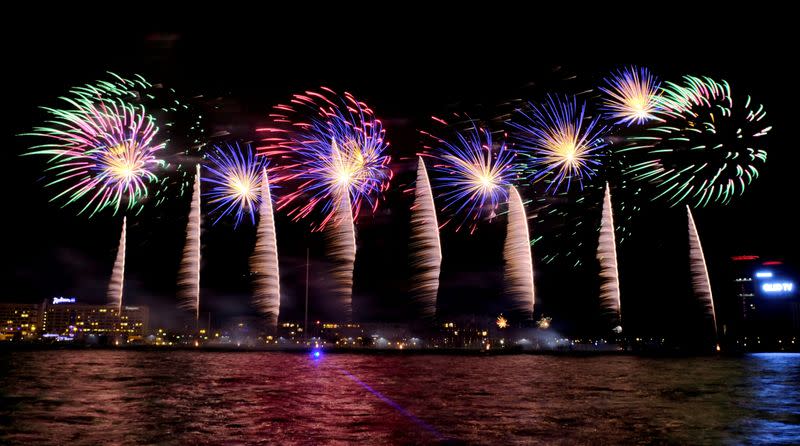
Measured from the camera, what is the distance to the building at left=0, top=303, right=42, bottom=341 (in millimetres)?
188125

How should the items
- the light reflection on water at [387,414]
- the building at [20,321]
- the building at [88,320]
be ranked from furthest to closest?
1. the building at [20,321]
2. the building at [88,320]
3. the light reflection on water at [387,414]

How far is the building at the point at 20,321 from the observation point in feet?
617

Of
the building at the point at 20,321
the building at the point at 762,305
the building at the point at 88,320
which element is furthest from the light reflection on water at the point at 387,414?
the building at the point at 20,321

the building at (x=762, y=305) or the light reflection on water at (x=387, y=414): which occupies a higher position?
the building at (x=762, y=305)

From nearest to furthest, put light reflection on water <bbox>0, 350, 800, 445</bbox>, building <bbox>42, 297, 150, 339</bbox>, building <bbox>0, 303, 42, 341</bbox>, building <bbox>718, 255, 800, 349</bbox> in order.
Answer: light reflection on water <bbox>0, 350, 800, 445</bbox>, building <bbox>718, 255, 800, 349</bbox>, building <bbox>42, 297, 150, 339</bbox>, building <bbox>0, 303, 42, 341</bbox>

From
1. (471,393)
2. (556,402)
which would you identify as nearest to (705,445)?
(556,402)

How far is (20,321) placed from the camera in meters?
190

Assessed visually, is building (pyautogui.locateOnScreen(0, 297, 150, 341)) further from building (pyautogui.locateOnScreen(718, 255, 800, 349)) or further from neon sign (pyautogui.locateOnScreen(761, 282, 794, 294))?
neon sign (pyautogui.locateOnScreen(761, 282, 794, 294))

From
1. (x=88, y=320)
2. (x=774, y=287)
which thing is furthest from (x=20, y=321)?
(x=774, y=287)

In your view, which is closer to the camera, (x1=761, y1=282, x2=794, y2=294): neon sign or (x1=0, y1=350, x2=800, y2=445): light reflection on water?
(x1=0, y1=350, x2=800, y2=445): light reflection on water

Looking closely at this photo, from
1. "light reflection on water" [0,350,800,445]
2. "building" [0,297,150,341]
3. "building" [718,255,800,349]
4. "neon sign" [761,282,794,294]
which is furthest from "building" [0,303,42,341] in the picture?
"light reflection on water" [0,350,800,445]

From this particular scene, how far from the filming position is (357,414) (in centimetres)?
1781

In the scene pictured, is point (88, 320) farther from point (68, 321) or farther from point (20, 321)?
point (20, 321)

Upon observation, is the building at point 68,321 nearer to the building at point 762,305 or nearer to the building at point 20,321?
the building at point 20,321
